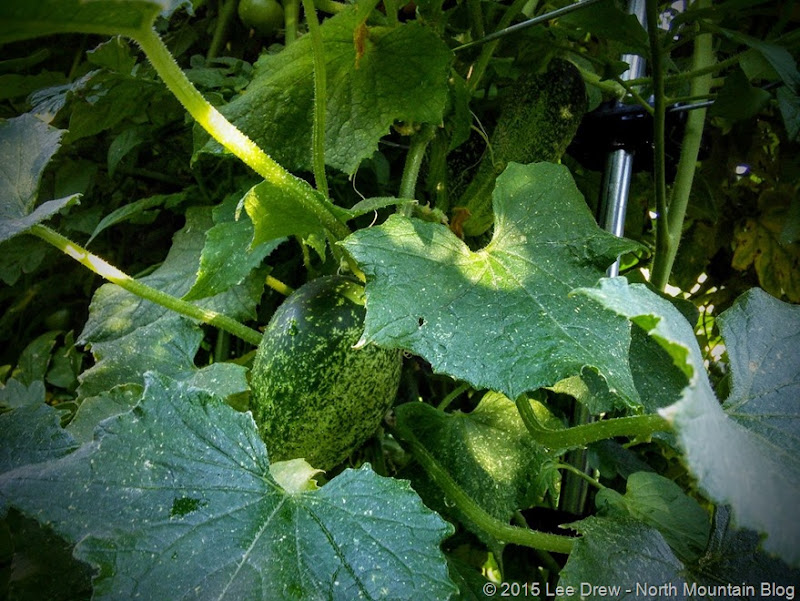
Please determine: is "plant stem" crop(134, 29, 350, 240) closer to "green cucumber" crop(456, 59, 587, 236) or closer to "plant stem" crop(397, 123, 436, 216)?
"plant stem" crop(397, 123, 436, 216)

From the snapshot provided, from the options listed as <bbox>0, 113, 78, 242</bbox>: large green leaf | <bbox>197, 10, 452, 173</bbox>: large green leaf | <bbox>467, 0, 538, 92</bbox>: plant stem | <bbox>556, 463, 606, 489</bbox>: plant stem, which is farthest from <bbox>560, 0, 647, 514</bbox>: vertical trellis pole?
<bbox>0, 113, 78, 242</bbox>: large green leaf

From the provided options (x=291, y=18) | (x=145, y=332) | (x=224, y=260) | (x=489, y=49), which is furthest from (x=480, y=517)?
(x=291, y=18)

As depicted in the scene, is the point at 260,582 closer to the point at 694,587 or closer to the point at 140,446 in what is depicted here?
the point at 140,446

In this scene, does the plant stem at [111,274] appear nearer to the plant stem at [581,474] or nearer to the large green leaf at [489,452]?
the large green leaf at [489,452]

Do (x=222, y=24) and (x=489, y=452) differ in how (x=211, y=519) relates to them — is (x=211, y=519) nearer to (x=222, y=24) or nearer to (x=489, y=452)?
(x=489, y=452)

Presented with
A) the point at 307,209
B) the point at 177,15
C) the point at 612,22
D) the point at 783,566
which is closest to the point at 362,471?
the point at 307,209

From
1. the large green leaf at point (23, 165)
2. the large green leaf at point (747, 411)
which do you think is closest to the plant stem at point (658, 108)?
the large green leaf at point (747, 411)
